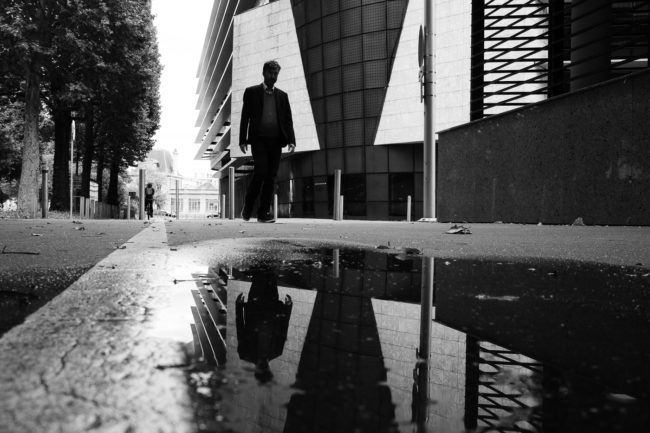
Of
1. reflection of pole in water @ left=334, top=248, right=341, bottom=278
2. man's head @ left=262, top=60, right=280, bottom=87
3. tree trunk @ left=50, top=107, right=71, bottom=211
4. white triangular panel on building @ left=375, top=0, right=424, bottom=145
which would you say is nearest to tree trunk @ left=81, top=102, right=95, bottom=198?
tree trunk @ left=50, top=107, right=71, bottom=211

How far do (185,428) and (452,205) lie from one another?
11.5 meters

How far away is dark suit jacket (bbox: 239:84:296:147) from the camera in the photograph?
29.2 ft

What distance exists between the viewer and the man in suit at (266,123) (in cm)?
889

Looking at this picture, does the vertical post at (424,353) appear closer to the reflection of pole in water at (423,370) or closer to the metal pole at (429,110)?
the reflection of pole in water at (423,370)

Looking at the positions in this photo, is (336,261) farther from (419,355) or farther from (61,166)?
(61,166)

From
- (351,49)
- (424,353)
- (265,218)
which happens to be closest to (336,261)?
(424,353)

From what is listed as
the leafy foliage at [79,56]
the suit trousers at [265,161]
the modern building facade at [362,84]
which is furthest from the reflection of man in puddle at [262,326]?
the modern building facade at [362,84]

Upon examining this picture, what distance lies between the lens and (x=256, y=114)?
29.3 feet

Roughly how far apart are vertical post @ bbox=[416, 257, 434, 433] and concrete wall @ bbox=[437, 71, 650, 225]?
596 centimetres

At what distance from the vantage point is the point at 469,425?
0.78 m

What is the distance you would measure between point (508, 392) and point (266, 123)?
8.47 m

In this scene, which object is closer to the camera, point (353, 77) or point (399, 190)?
point (399, 190)

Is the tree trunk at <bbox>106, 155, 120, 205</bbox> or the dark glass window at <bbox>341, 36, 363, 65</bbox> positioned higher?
the dark glass window at <bbox>341, 36, 363, 65</bbox>

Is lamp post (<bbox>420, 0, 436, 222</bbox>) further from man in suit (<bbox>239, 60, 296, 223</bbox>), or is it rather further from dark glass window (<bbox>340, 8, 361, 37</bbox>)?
dark glass window (<bbox>340, 8, 361, 37</bbox>)
